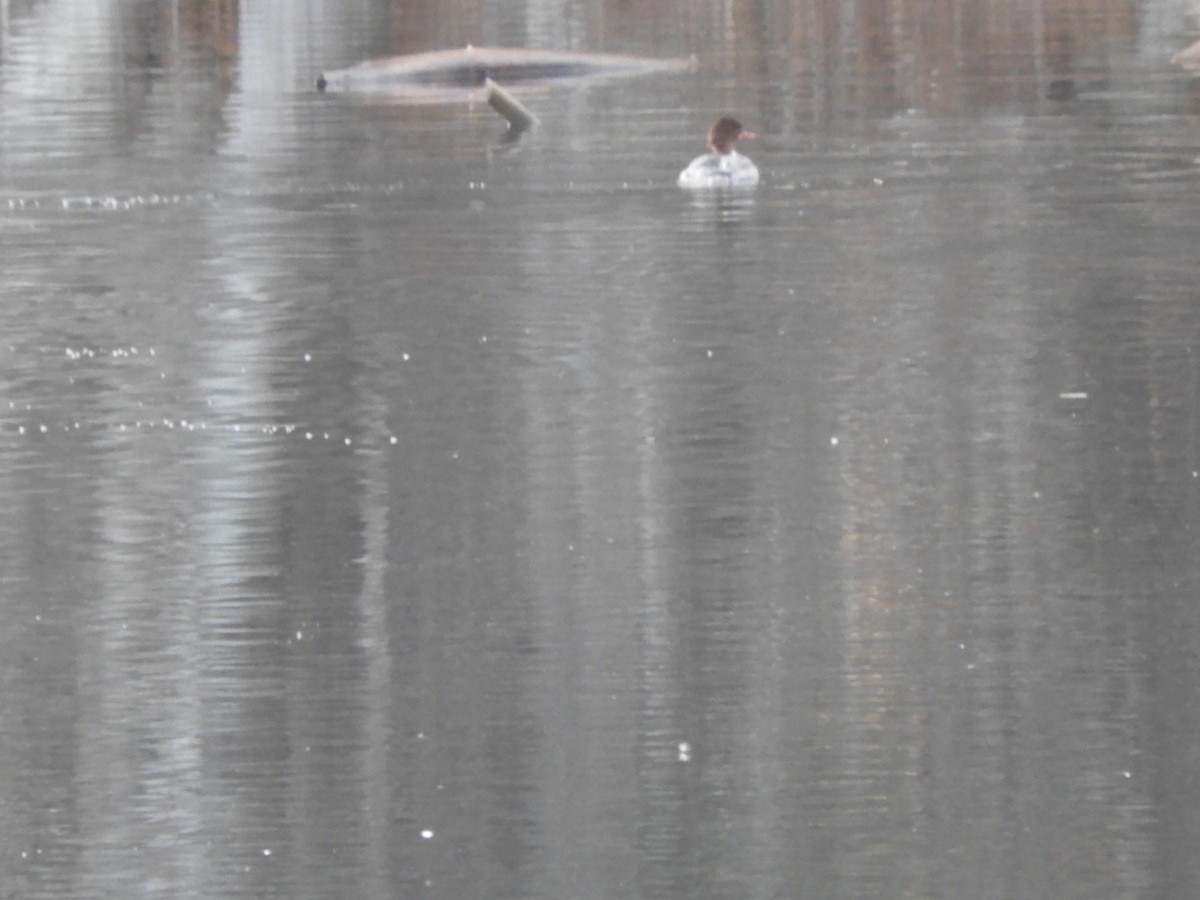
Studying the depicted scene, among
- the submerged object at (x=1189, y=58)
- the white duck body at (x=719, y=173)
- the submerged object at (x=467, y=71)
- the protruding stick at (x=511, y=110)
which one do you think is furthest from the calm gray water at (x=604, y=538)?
the submerged object at (x=467, y=71)

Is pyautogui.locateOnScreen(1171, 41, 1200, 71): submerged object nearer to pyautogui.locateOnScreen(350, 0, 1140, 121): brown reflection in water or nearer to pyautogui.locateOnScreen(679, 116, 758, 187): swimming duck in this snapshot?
pyautogui.locateOnScreen(350, 0, 1140, 121): brown reflection in water

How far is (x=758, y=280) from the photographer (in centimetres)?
1430

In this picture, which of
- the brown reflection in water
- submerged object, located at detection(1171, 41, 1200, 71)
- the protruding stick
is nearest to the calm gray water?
the protruding stick

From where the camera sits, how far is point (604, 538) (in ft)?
29.2

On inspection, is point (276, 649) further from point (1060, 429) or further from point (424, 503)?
point (1060, 429)

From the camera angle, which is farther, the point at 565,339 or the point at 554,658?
the point at 565,339

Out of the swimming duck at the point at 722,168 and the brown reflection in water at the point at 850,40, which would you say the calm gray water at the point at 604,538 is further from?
the brown reflection in water at the point at 850,40

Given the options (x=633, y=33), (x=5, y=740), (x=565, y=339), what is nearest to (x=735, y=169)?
(x=565, y=339)

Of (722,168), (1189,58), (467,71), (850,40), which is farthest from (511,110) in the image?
(850,40)

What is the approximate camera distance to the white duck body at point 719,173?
1827 cm

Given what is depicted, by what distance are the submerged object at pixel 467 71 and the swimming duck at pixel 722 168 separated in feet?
34.2

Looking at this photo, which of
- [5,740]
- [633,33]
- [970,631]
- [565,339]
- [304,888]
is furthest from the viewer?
[633,33]

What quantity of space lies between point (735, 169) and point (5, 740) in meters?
11.7

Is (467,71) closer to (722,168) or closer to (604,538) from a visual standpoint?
(722,168)
